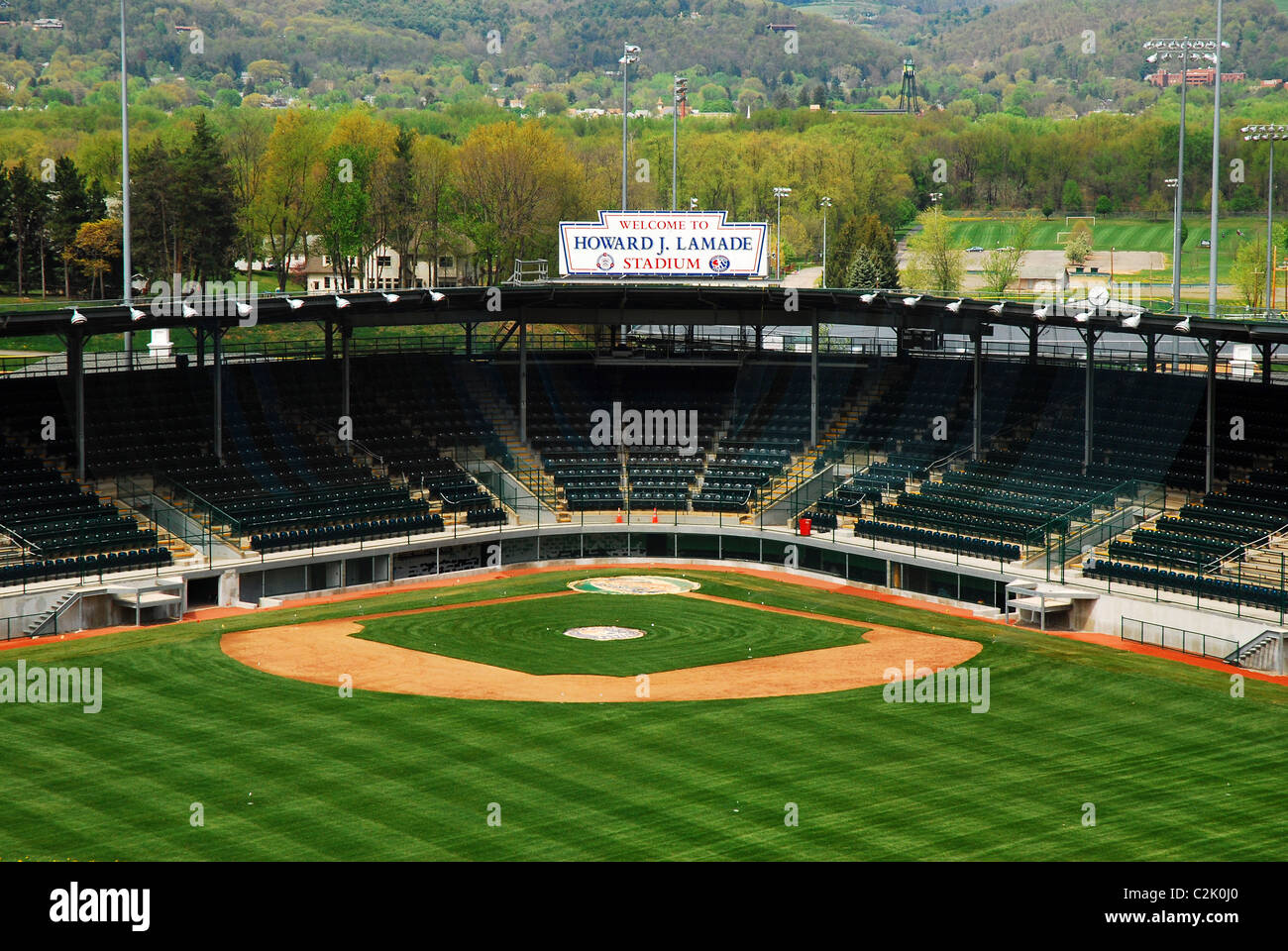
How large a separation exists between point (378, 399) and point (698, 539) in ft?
52.5

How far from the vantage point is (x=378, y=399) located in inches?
2589

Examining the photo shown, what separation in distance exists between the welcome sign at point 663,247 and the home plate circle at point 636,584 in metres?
15.1

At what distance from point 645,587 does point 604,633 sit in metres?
→ 7.23

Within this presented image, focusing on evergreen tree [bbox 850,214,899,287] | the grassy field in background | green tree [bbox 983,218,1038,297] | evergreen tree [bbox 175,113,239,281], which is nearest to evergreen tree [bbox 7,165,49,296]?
evergreen tree [bbox 175,113,239,281]

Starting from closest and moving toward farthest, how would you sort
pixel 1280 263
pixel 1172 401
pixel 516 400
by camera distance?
pixel 1172 401, pixel 516 400, pixel 1280 263

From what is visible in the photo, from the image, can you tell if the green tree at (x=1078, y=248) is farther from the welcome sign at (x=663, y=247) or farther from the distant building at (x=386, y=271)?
the welcome sign at (x=663, y=247)

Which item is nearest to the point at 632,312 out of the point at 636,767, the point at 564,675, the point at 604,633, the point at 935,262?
the point at 604,633

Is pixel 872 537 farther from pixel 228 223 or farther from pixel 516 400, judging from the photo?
pixel 228 223

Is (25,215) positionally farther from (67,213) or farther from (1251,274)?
(1251,274)

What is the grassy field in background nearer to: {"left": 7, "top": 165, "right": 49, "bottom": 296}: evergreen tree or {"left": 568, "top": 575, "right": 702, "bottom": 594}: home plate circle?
{"left": 7, "top": 165, "right": 49, "bottom": 296}: evergreen tree

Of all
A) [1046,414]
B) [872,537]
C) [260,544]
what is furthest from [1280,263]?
[260,544]

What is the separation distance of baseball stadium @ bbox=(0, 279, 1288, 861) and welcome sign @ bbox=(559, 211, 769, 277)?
100 centimetres

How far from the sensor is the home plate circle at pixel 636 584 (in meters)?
53.6

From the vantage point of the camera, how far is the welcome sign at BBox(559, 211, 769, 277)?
6450 centimetres
